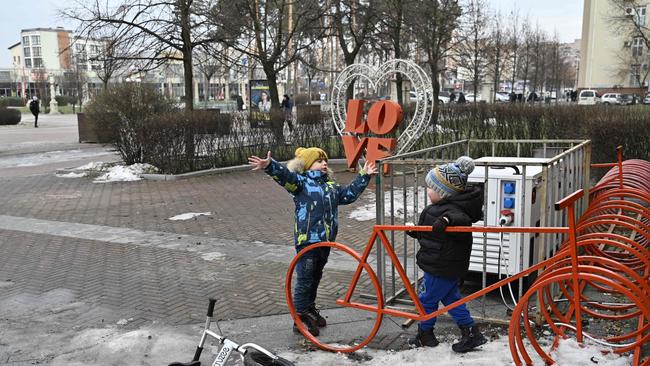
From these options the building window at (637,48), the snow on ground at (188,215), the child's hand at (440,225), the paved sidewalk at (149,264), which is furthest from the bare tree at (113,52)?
the building window at (637,48)

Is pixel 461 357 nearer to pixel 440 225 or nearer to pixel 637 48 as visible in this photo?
pixel 440 225

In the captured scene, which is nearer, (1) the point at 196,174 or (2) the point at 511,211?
(2) the point at 511,211

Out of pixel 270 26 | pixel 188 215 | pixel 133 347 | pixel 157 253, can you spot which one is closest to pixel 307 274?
pixel 133 347

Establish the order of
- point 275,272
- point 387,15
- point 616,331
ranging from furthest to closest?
point 387,15
point 275,272
point 616,331

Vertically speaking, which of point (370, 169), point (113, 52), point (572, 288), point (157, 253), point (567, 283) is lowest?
point (157, 253)

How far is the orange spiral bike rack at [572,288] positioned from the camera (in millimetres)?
3256

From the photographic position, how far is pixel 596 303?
4641 mm

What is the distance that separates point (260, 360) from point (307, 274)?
40.3 inches

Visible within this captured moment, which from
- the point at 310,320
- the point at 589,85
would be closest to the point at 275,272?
the point at 310,320

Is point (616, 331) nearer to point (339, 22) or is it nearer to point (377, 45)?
point (339, 22)

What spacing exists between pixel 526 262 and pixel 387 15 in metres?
15.7

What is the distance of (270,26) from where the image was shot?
19.7 meters

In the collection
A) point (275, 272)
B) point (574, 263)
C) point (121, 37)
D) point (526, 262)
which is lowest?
point (275, 272)

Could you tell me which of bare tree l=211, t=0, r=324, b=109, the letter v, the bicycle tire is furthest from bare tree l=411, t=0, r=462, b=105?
the bicycle tire
